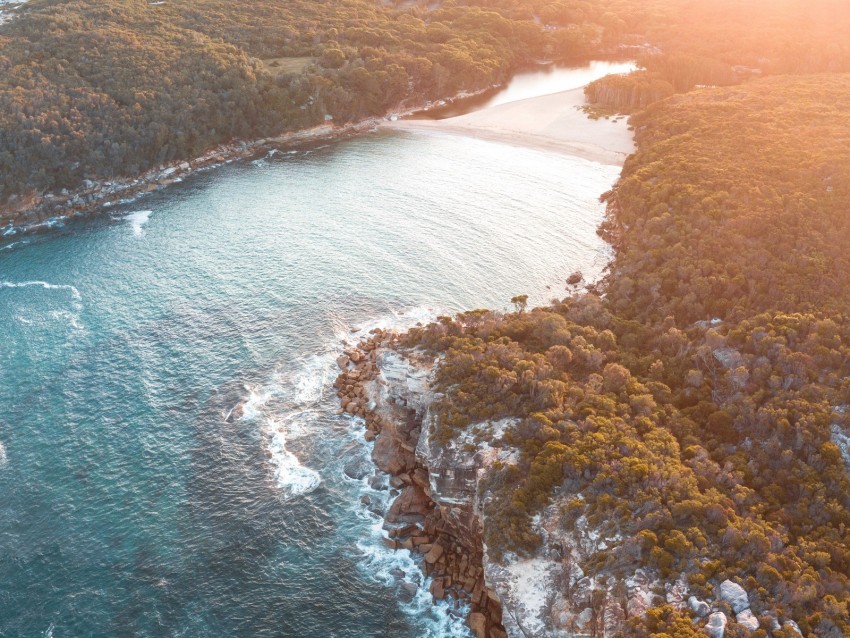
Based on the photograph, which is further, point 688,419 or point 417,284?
point 417,284

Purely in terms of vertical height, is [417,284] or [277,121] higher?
[277,121]

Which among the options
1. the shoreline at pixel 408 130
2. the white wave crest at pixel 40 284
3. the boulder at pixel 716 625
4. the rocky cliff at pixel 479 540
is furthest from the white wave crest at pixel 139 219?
the boulder at pixel 716 625

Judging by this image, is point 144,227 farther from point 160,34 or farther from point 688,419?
point 688,419

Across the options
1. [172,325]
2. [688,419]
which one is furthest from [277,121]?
[688,419]

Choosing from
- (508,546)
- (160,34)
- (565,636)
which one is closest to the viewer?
(565,636)

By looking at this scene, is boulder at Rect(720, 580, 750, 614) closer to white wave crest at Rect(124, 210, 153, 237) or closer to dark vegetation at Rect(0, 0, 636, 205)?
white wave crest at Rect(124, 210, 153, 237)
